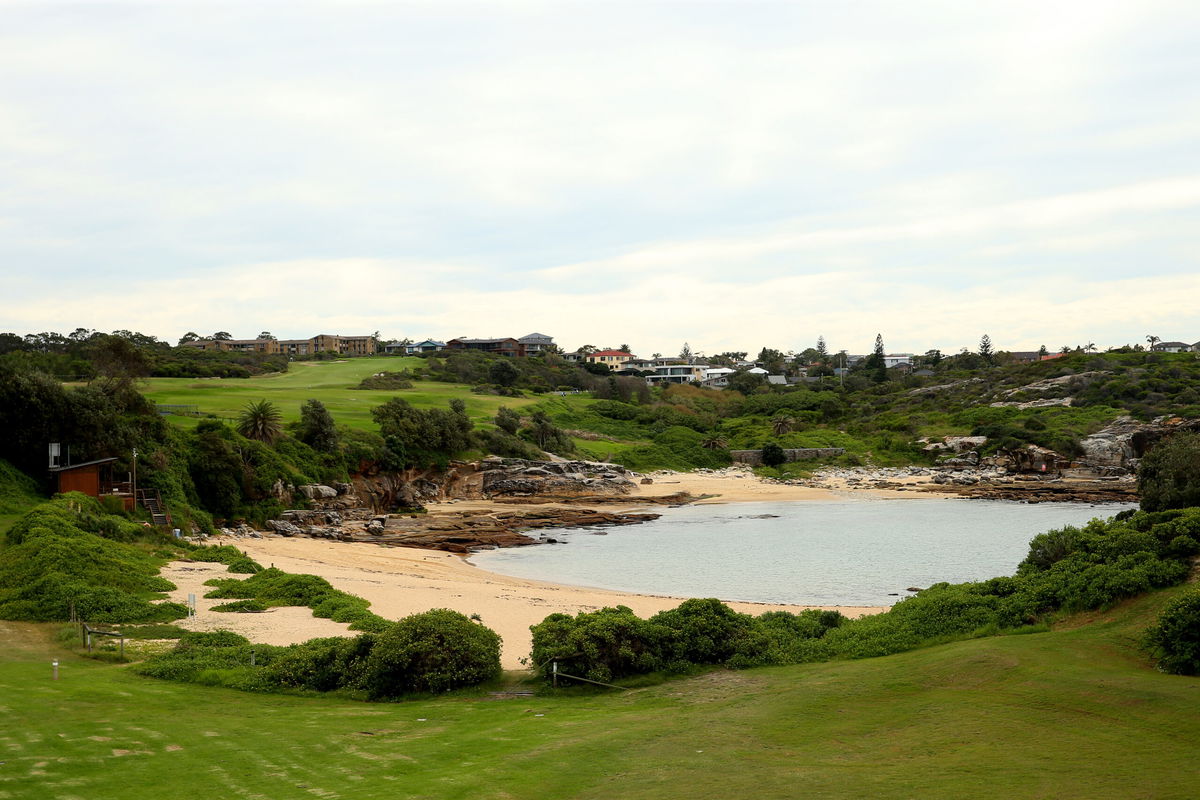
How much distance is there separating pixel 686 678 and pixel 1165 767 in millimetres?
8810

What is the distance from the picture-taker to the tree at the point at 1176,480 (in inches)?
767

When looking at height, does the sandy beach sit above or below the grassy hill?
below

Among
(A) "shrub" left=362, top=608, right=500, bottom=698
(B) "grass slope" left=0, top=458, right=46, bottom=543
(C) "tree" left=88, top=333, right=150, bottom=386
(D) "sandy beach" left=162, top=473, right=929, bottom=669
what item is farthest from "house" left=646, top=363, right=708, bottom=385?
(A) "shrub" left=362, top=608, right=500, bottom=698

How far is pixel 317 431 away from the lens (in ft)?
169

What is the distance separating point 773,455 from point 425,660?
222ft

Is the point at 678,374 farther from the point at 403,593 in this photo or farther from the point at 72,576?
the point at 72,576

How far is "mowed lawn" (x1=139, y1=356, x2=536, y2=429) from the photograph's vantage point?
6094 cm

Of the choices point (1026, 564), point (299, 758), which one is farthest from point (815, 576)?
point (299, 758)

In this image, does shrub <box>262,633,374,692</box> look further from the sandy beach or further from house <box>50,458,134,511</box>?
house <box>50,458,134,511</box>

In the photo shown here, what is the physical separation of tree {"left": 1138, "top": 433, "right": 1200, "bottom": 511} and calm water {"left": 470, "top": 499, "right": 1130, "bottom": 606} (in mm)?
10313

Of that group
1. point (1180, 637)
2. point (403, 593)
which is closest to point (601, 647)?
point (1180, 637)

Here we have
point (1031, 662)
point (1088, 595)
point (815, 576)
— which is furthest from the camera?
point (815, 576)

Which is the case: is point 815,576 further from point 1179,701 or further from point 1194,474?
point 1179,701

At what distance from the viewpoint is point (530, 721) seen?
44.2 feet
